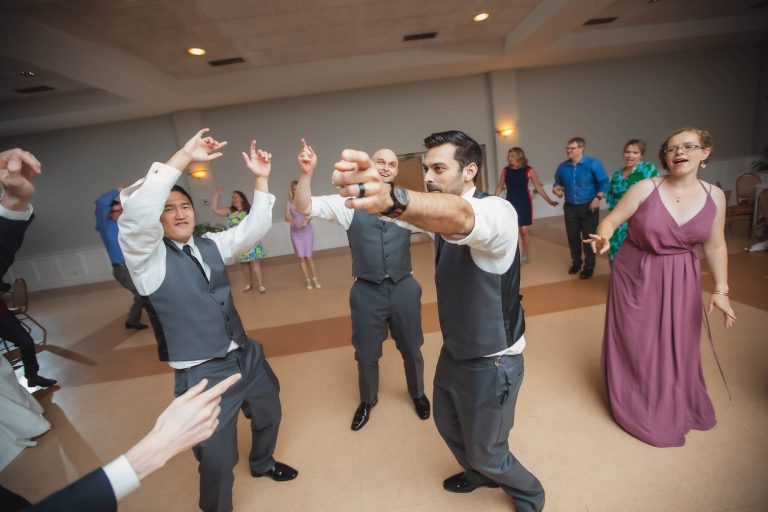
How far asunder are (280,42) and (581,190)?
4937mm

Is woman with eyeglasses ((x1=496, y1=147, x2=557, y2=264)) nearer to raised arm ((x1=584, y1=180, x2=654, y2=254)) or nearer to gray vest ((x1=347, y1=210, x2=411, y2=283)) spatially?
raised arm ((x1=584, y1=180, x2=654, y2=254))

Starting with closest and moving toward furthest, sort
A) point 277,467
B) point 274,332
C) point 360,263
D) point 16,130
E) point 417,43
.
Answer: point 277,467 < point 360,263 < point 274,332 < point 417,43 < point 16,130

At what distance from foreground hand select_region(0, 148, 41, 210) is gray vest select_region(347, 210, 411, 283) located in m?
1.50

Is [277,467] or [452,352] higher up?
[452,352]

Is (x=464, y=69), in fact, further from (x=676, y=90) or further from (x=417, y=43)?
(x=676, y=90)

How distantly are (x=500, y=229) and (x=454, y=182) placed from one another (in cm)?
41

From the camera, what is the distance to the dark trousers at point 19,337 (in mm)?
3323

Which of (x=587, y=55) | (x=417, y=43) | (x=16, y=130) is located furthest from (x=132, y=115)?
(x=587, y=55)

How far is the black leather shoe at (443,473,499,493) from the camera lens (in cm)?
197

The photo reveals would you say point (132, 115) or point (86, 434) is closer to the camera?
point (86, 434)

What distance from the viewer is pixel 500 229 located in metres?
1.10

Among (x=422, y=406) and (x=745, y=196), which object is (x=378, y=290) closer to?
(x=422, y=406)

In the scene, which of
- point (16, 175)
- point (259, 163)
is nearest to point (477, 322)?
point (259, 163)

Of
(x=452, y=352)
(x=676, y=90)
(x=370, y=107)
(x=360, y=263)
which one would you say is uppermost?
(x=370, y=107)
